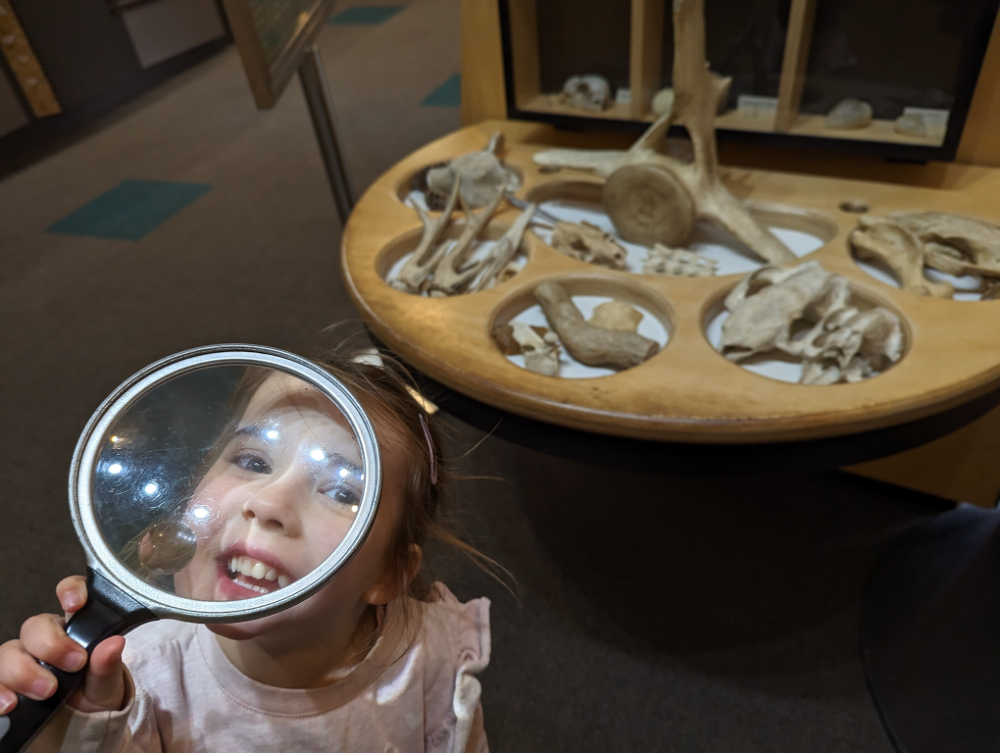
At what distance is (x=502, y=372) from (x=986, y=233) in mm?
863

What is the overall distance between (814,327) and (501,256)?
0.55 meters

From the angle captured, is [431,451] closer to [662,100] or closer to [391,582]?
[391,582]

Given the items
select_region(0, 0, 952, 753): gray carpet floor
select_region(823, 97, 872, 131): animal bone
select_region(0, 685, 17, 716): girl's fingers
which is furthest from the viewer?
select_region(823, 97, 872, 131): animal bone

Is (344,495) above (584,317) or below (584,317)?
above

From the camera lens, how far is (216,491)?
21.6 inches

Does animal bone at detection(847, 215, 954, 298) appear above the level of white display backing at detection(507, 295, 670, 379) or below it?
above

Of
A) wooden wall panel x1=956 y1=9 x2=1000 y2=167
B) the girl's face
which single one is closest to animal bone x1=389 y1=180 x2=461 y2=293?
the girl's face

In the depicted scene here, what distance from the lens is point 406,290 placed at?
3.96 ft

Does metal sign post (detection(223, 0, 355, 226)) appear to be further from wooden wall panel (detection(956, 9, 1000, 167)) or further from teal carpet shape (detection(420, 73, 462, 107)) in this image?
teal carpet shape (detection(420, 73, 462, 107))

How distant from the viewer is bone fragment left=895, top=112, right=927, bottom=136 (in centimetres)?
130

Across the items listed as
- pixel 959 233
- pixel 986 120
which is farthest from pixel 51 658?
pixel 986 120

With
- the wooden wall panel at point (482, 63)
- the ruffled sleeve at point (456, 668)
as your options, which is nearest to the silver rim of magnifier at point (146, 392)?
the ruffled sleeve at point (456, 668)

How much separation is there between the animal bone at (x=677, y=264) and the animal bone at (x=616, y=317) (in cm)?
11

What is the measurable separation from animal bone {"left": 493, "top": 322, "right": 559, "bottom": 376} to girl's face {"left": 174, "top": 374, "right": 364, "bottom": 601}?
506mm
